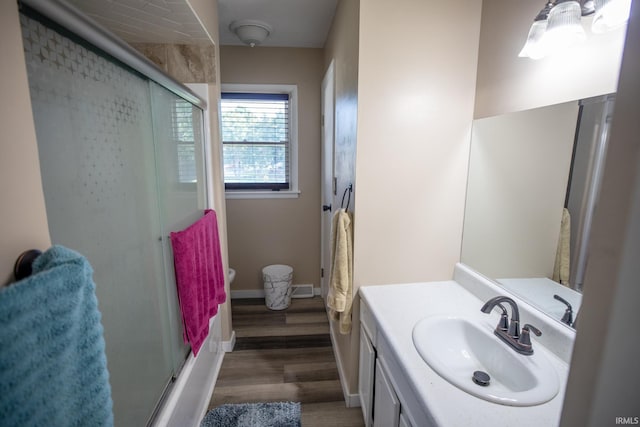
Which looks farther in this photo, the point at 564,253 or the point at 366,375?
the point at 366,375

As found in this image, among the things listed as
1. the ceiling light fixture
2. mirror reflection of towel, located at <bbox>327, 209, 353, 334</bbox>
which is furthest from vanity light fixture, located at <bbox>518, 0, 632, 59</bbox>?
the ceiling light fixture

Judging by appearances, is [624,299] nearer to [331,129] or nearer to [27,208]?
[27,208]

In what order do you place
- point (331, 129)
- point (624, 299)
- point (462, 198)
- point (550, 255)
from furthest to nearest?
1. point (331, 129)
2. point (462, 198)
3. point (550, 255)
4. point (624, 299)

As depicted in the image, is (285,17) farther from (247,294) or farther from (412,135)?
(247,294)

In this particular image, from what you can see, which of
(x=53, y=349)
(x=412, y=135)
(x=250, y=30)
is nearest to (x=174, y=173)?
(x=53, y=349)

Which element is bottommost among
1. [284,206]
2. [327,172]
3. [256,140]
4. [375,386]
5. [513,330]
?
[375,386]

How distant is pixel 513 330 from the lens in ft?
3.39

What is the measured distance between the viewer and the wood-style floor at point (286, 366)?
1.71 metres

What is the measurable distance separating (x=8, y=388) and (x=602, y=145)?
4.97 feet

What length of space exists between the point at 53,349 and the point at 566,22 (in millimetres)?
1570

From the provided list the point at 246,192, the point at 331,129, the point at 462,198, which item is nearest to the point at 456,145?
the point at 462,198

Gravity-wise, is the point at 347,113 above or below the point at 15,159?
above

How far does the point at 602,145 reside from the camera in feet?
2.93

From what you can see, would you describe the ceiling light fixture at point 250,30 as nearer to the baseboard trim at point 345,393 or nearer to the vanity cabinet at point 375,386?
the vanity cabinet at point 375,386
